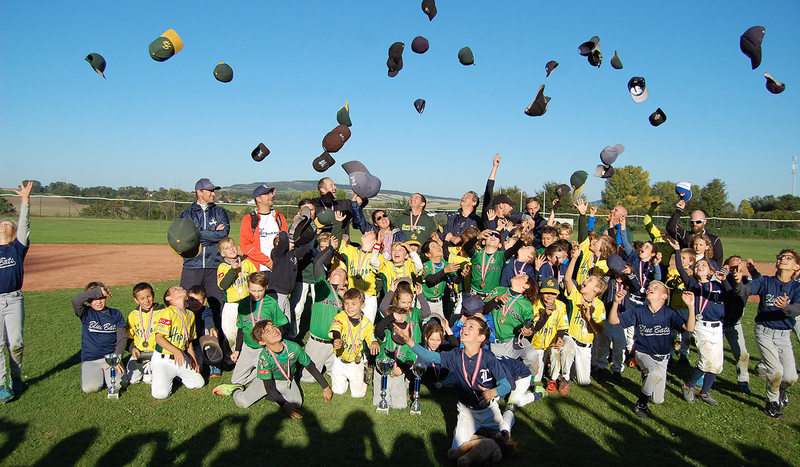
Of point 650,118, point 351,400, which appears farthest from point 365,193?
point 650,118

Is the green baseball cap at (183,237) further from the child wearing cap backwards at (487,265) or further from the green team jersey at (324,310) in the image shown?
the child wearing cap backwards at (487,265)

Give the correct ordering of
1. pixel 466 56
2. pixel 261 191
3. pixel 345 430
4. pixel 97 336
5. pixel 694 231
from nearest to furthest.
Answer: pixel 345 430 → pixel 97 336 → pixel 261 191 → pixel 694 231 → pixel 466 56

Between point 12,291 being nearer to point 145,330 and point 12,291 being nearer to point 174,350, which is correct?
point 145,330

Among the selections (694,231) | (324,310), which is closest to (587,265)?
(694,231)

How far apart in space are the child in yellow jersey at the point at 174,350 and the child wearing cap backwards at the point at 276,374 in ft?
2.27

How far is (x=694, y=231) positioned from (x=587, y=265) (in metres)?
1.92

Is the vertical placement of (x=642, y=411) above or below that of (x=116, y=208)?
below

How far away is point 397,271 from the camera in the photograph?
657 cm

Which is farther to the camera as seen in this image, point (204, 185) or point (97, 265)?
point (97, 265)

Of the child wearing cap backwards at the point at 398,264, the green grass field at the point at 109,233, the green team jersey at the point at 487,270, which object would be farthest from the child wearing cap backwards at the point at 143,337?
the green grass field at the point at 109,233

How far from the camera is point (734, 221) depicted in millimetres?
39469

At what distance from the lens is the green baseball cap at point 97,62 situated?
6.62 m

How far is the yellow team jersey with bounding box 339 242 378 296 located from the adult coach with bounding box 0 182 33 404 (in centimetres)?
370

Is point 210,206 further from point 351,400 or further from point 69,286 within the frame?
point 69,286
